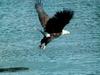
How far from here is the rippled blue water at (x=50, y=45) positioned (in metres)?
19.7

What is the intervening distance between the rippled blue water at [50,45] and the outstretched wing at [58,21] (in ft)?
18.6

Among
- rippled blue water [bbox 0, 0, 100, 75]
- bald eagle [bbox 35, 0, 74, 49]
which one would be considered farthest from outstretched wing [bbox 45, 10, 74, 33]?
rippled blue water [bbox 0, 0, 100, 75]

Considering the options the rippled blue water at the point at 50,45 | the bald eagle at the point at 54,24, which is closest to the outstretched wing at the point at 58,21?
the bald eagle at the point at 54,24

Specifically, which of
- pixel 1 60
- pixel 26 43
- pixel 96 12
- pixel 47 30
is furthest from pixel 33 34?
pixel 47 30

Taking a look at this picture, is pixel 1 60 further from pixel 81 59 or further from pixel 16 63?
pixel 81 59

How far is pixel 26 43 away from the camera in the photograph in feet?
76.8

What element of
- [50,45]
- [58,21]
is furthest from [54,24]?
[50,45]

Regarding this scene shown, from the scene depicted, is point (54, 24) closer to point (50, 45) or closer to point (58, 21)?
point (58, 21)

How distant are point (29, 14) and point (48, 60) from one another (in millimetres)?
9303

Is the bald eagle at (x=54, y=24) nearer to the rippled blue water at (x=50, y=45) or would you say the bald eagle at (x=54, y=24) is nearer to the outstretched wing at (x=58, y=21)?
the outstretched wing at (x=58, y=21)

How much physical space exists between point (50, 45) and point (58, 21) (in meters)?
10.1

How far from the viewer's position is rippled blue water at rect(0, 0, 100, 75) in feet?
64.6

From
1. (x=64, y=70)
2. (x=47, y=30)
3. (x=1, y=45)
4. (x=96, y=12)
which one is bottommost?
(x=96, y=12)

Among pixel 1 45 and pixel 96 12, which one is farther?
pixel 96 12
